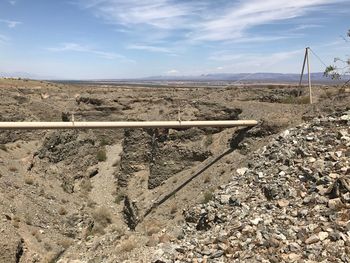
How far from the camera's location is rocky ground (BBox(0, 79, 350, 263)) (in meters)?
15.6

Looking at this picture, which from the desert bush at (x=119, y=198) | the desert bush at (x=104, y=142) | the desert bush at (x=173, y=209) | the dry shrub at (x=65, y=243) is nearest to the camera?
the desert bush at (x=173, y=209)

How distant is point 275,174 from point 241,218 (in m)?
3.57

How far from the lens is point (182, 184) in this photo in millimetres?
27562

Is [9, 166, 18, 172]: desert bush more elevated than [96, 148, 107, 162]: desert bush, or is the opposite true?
[9, 166, 18, 172]: desert bush

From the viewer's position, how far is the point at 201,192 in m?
24.4

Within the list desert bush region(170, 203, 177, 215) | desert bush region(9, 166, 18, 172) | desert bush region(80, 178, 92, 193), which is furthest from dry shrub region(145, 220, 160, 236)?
desert bush region(80, 178, 92, 193)

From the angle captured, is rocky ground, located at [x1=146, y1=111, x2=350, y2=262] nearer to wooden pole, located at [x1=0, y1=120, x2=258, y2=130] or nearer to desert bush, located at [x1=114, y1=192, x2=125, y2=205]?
wooden pole, located at [x1=0, y1=120, x2=258, y2=130]

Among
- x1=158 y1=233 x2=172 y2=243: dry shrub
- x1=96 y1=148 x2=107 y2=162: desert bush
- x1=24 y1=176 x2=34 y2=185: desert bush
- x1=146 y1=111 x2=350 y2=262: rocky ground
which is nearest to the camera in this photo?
x1=146 y1=111 x2=350 y2=262: rocky ground

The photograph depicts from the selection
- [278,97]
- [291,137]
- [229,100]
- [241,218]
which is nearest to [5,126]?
[241,218]

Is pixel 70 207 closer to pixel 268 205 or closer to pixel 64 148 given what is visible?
pixel 64 148

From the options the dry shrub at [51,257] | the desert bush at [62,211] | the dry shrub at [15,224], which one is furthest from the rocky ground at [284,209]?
the desert bush at [62,211]

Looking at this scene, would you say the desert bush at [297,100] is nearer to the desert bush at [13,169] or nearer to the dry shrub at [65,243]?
the dry shrub at [65,243]

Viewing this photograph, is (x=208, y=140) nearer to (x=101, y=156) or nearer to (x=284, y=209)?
(x=101, y=156)

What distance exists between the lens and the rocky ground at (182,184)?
15.6 metres
